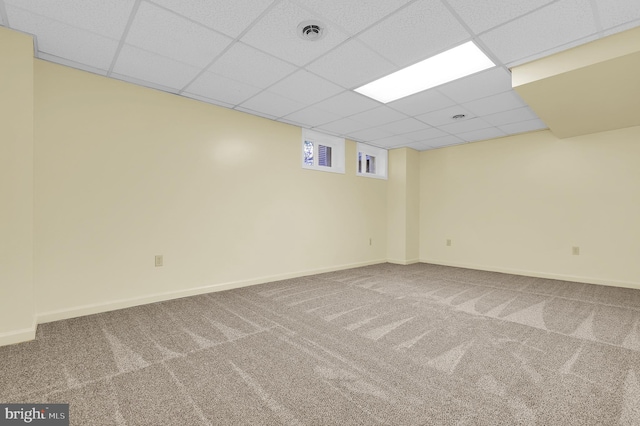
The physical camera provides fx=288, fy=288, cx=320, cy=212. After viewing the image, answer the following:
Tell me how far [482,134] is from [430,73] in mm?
2787

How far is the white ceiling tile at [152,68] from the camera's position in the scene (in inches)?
108

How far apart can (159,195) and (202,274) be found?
1.15 m

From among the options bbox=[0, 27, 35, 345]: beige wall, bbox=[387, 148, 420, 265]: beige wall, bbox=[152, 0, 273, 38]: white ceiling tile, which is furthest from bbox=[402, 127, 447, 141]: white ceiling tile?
bbox=[0, 27, 35, 345]: beige wall

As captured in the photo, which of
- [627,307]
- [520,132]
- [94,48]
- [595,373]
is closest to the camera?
[595,373]

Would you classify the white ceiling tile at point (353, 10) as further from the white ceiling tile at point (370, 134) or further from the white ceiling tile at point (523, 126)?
the white ceiling tile at point (523, 126)

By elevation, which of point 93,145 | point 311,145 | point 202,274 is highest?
point 311,145

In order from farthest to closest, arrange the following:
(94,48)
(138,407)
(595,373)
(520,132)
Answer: (520,132) < (94,48) < (595,373) < (138,407)

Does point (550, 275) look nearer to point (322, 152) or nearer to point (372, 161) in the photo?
point (372, 161)

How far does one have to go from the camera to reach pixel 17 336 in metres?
2.38

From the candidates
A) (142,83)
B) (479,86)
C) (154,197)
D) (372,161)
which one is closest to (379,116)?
(479,86)

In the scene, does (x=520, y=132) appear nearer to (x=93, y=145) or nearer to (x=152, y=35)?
(x=152, y=35)

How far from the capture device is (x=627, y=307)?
3.39 meters

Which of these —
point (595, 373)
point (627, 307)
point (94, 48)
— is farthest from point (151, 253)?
point (627, 307)

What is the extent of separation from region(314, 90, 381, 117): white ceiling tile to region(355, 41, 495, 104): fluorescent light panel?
113 mm
